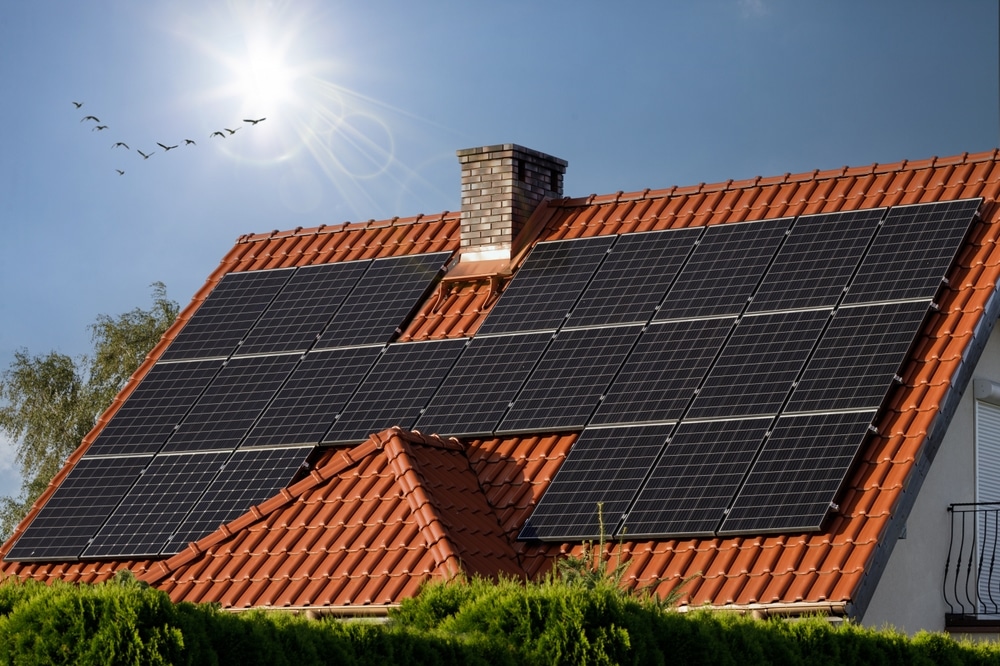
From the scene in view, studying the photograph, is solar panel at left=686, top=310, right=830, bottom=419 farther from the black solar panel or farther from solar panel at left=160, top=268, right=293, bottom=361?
solar panel at left=160, top=268, right=293, bottom=361

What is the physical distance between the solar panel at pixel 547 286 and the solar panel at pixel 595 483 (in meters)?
2.76

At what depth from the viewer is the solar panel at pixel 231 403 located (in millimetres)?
22094

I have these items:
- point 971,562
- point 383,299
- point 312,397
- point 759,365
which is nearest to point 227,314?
point 383,299

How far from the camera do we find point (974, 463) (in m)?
19.9

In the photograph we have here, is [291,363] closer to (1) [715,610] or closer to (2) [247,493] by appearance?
(2) [247,493]

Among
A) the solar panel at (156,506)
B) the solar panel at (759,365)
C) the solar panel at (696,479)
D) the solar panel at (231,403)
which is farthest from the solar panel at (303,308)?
the solar panel at (696,479)

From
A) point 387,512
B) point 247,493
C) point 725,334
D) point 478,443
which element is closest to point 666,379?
point 725,334

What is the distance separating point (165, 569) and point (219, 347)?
17.6 feet

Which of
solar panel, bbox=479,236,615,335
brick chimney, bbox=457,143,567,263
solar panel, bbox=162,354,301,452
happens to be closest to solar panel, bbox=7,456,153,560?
solar panel, bbox=162,354,301,452

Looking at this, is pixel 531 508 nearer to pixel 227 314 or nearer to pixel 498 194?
pixel 498 194

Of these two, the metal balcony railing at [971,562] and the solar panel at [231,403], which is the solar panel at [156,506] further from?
the metal balcony railing at [971,562]

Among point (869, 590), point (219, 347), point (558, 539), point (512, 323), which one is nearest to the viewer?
point (869, 590)

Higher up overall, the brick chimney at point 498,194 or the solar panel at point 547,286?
the brick chimney at point 498,194

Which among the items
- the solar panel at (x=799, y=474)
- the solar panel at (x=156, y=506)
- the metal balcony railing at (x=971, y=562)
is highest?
the metal balcony railing at (x=971, y=562)
